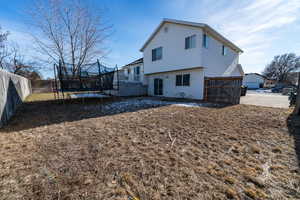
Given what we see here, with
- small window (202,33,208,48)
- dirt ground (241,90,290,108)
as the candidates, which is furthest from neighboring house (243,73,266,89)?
small window (202,33,208,48)

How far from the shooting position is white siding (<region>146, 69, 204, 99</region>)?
32.0 ft

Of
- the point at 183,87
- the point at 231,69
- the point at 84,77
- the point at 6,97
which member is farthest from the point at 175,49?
the point at 6,97

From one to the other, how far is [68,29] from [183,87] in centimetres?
1219

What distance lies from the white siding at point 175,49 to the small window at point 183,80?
958 millimetres

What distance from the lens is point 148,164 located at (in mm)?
1973

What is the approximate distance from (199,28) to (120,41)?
27.2ft

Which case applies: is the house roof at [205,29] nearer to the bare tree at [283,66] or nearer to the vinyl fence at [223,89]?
the vinyl fence at [223,89]

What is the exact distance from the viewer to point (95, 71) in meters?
9.32

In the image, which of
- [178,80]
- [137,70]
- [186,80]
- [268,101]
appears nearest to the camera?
[268,101]

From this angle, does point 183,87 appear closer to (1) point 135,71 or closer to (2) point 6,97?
(1) point 135,71

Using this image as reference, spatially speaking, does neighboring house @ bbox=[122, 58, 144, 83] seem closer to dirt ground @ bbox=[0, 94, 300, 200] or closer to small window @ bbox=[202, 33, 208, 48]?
small window @ bbox=[202, 33, 208, 48]

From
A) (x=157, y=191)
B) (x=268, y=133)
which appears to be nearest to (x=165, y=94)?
(x=268, y=133)

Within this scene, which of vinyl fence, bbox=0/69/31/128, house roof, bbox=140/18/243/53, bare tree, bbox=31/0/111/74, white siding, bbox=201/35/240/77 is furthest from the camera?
bare tree, bbox=31/0/111/74

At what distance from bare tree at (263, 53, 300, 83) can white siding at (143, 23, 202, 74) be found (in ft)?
168
